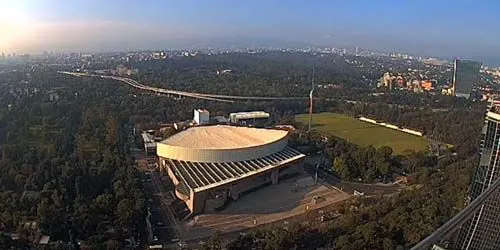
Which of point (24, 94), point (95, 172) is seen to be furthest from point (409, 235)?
point (24, 94)

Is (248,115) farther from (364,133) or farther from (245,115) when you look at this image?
(364,133)

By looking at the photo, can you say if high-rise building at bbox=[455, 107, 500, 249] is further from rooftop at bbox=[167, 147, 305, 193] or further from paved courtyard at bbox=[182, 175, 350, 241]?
rooftop at bbox=[167, 147, 305, 193]

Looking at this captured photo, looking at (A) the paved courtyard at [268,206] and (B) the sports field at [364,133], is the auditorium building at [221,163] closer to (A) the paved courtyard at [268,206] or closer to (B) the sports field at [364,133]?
(A) the paved courtyard at [268,206]

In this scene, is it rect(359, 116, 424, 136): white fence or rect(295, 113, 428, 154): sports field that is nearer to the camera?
rect(295, 113, 428, 154): sports field

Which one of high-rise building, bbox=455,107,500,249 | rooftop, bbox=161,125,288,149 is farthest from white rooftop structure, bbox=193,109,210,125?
high-rise building, bbox=455,107,500,249

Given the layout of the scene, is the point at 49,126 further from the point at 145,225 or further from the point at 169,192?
the point at 145,225

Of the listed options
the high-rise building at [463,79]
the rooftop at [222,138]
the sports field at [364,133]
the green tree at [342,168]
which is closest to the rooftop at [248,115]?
the sports field at [364,133]

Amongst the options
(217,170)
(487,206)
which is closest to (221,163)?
(217,170)
